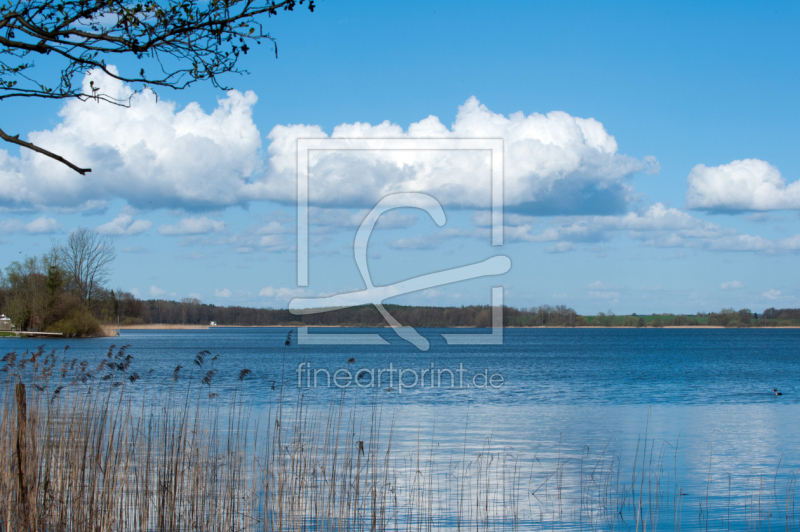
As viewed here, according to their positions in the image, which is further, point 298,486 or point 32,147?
point 298,486

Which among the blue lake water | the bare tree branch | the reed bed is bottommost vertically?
the blue lake water

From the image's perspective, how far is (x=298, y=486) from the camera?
9312mm

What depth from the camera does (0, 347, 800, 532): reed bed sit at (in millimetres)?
6887

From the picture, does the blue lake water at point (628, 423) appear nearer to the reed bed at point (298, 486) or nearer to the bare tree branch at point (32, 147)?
the reed bed at point (298, 486)

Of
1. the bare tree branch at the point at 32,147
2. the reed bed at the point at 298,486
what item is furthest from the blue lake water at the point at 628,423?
the bare tree branch at the point at 32,147

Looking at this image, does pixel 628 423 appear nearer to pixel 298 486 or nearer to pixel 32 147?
pixel 298 486

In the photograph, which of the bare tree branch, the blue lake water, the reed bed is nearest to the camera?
the bare tree branch

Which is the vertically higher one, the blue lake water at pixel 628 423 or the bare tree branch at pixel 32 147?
the bare tree branch at pixel 32 147

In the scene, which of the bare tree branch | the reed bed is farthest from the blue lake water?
the bare tree branch

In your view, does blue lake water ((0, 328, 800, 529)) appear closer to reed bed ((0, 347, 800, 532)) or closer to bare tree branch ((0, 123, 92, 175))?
reed bed ((0, 347, 800, 532))

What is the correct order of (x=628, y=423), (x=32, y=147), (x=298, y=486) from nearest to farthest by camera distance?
(x=32, y=147) → (x=298, y=486) → (x=628, y=423)

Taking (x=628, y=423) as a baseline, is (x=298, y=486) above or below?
above

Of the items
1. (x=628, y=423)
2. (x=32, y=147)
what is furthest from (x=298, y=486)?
(x=628, y=423)

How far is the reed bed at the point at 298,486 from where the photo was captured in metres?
6.89
